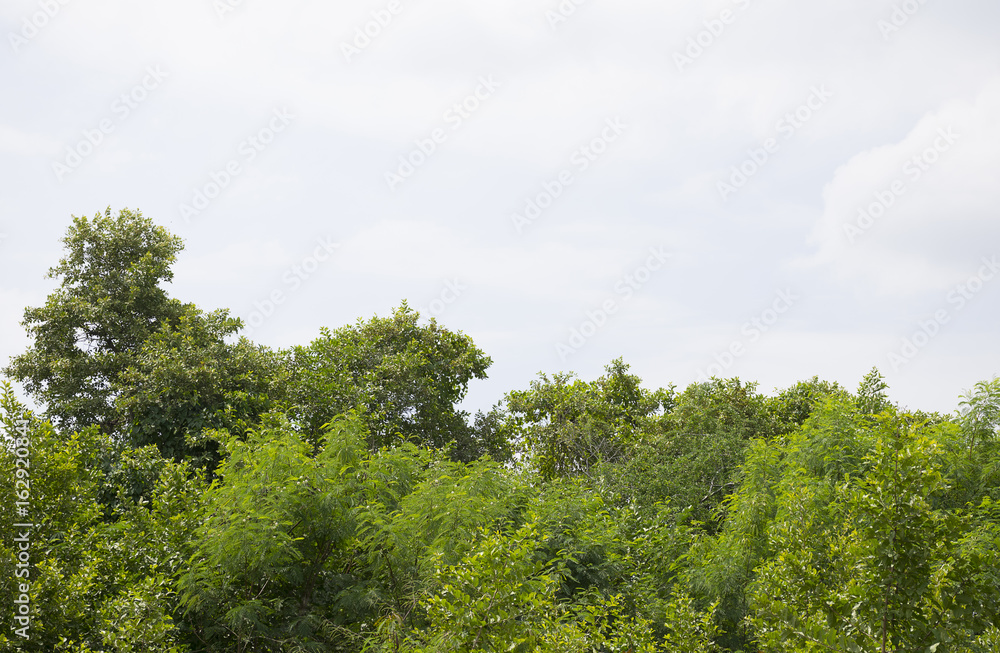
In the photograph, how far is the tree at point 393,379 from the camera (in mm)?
22109

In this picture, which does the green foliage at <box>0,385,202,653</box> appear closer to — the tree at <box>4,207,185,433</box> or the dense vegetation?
the dense vegetation

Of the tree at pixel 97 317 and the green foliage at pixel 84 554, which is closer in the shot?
the green foliage at pixel 84 554

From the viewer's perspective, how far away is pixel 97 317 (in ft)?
66.0

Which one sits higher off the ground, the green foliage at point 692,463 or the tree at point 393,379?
the tree at point 393,379

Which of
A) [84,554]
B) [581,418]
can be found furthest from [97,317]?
[581,418]

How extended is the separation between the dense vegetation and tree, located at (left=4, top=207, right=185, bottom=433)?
2.5 inches

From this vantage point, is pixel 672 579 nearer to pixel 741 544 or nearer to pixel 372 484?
pixel 741 544

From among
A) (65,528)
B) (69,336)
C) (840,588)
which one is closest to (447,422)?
(69,336)

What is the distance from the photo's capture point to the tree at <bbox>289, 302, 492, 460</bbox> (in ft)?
72.5

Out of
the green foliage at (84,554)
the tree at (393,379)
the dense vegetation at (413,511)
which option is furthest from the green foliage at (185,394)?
the green foliage at (84,554)

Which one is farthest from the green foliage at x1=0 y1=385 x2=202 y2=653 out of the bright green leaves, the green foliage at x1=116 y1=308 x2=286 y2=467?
the bright green leaves

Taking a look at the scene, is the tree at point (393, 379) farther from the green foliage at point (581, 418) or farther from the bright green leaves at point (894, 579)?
the bright green leaves at point (894, 579)

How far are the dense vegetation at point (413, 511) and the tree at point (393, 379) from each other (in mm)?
87

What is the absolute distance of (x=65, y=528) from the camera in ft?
35.2
